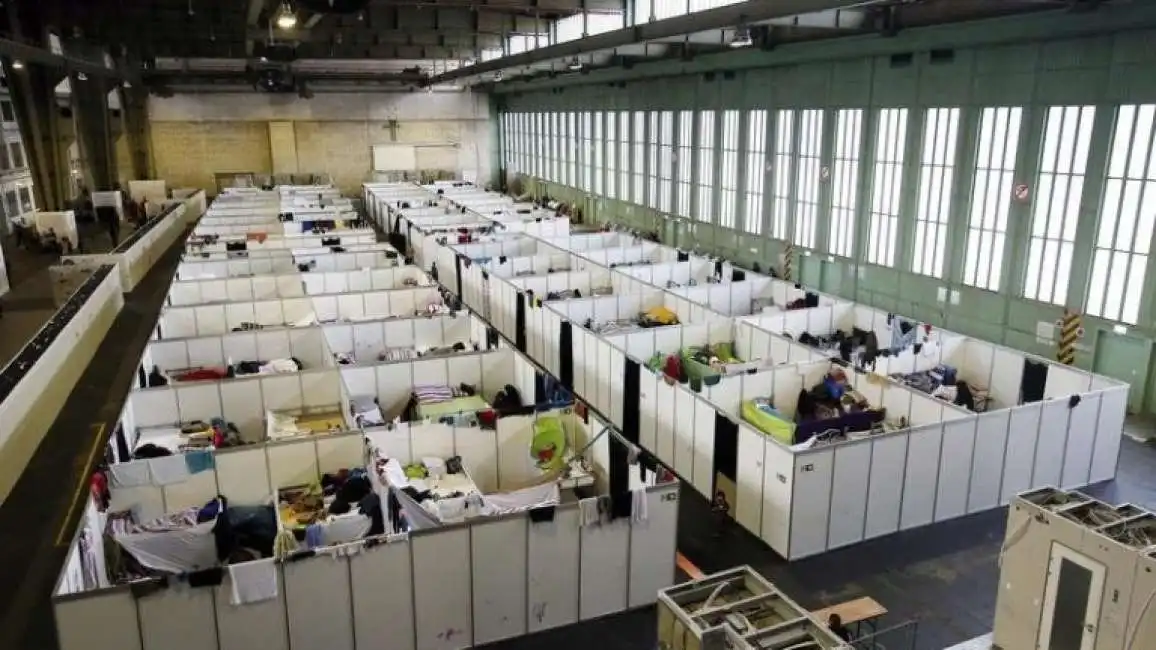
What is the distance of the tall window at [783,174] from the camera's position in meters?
23.5

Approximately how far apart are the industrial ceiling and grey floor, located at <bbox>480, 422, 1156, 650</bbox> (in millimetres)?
8180

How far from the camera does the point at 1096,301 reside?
15.1 m

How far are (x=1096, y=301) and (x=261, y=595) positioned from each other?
586 inches

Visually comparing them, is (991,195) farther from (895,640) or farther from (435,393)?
(435,393)

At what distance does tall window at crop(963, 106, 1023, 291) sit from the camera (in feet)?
54.5

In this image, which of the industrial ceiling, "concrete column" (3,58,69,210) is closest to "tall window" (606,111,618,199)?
the industrial ceiling

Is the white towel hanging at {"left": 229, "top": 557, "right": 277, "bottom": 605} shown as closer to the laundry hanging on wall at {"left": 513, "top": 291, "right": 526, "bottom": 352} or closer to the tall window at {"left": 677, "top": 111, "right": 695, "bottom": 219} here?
the laundry hanging on wall at {"left": 513, "top": 291, "right": 526, "bottom": 352}

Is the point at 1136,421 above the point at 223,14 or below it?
below

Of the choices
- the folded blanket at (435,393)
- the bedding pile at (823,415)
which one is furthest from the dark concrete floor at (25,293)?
the bedding pile at (823,415)

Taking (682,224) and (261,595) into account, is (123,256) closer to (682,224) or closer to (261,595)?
(682,224)

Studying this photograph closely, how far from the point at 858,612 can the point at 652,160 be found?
25.1 meters

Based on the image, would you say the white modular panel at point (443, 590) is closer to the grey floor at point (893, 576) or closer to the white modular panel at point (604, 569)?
the grey floor at point (893, 576)

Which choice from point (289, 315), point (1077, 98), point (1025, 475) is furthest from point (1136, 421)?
point (289, 315)

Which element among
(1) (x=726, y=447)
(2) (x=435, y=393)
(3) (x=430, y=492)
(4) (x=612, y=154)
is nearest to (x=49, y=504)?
(2) (x=435, y=393)
